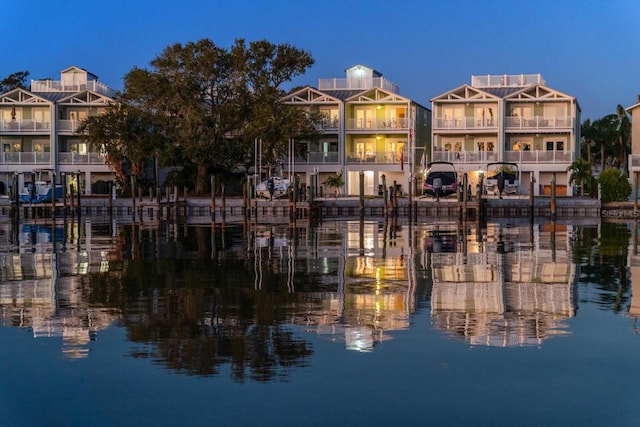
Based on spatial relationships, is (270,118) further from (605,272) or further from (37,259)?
(605,272)

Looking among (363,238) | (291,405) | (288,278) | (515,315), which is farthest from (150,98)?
(291,405)

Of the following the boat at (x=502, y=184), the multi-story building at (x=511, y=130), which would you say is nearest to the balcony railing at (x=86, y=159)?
the multi-story building at (x=511, y=130)

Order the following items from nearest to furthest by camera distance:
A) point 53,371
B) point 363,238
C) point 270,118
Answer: point 53,371, point 363,238, point 270,118

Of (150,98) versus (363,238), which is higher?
(150,98)

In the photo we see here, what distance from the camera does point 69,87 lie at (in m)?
89.9

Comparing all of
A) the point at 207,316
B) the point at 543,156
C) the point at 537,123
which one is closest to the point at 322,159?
the point at 537,123

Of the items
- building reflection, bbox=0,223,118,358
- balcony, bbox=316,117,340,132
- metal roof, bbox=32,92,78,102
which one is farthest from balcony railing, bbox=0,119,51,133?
building reflection, bbox=0,223,118,358

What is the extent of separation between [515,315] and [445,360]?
375 cm

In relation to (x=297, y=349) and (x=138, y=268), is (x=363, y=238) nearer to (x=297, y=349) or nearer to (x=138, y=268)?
(x=138, y=268)

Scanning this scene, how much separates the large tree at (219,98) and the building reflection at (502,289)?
128 feet

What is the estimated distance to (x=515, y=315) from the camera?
16.2m

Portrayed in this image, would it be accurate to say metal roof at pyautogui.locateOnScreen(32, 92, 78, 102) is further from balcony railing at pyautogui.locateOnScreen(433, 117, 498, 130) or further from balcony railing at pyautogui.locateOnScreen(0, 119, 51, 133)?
balcony railing at pyautogui.locateOnScreen(433, 117, 498, 130)

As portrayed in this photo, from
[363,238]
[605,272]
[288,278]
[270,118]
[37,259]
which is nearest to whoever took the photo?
[288,278]

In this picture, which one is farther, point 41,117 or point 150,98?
point 41,117
